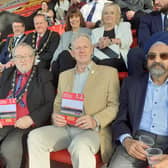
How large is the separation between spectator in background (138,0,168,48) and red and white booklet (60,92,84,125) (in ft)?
4.72

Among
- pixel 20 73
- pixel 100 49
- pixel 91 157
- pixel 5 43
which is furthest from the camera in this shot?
pixel 5 43

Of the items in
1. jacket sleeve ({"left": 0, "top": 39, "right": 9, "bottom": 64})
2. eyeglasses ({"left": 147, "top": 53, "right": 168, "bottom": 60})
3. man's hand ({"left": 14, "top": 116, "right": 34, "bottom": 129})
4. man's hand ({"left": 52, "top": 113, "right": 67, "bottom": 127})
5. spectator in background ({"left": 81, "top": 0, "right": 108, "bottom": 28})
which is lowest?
man's hand ({"left": 14, "top": 116, "right": 34, "bottom": 129})

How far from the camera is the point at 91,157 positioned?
2.06 metres

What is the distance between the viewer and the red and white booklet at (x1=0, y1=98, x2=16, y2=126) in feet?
7.79

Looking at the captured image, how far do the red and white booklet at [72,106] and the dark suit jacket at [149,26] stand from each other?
4.78 ft

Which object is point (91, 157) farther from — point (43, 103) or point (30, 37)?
point (30, 37)

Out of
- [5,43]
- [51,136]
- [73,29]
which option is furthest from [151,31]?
[5,43]

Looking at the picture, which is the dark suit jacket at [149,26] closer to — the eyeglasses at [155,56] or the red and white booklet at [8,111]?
the eyeglasses at [155,56]

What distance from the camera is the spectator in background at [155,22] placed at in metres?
3.41

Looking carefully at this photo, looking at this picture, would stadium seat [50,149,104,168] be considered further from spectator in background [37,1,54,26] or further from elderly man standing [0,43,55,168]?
spectator in background [37,1,54,26]

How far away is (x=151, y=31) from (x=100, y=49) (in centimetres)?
69

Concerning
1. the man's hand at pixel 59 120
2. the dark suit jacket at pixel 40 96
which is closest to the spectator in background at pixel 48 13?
the dark suit jacket at pixel 40 96

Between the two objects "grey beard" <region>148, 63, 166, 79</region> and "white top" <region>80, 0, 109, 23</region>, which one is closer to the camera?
"grey beard" <region>148, 63, 166, 79</region>

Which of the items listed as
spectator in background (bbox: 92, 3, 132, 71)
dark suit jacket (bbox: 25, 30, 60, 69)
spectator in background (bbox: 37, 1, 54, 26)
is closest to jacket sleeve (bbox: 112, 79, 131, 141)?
spectator in background (bbox: 92, 3, 132, 71)
